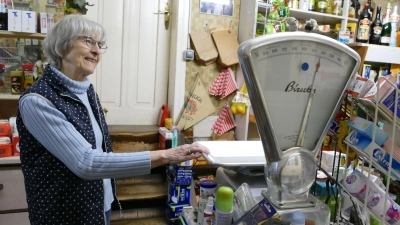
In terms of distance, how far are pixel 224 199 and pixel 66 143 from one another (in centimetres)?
50

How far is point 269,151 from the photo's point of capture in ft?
2.41

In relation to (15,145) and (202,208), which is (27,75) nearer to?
(15,145)

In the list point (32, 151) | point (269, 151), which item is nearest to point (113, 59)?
point (32, 151)

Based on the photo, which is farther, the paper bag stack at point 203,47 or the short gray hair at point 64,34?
the paper bag stack at point 203,47

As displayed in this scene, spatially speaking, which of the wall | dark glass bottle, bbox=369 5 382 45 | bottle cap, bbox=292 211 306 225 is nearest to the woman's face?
bottle cap, bbox=292 211 306 225

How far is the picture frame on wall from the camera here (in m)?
2.83

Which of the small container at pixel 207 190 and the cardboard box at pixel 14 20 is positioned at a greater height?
the cardboard box at pixel 14 20

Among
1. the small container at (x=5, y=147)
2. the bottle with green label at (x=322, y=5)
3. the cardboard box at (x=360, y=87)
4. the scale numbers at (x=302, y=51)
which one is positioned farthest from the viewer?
the bottle with green label at (x=322, y=5)

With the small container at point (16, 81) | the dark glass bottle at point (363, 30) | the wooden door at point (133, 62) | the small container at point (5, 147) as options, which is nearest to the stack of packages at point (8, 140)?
the small container at point (5, 147)

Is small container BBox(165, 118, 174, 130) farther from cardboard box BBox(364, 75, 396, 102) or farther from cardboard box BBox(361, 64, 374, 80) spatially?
cardboard box BBox(364, 75, 396, 102)

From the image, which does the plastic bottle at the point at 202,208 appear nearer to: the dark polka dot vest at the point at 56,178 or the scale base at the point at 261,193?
the scale base at the point at 261,193

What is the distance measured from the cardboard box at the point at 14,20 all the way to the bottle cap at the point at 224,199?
5.96 feet

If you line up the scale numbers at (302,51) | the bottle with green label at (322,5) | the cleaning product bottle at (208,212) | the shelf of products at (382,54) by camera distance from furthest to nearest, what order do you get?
the bottle with green label at (322,5)
the shelf of products at (382,54)
the cleaning product bottle at (208,212)
the scale numbers at (302,51)

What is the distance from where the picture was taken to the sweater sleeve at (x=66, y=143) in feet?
3.24
